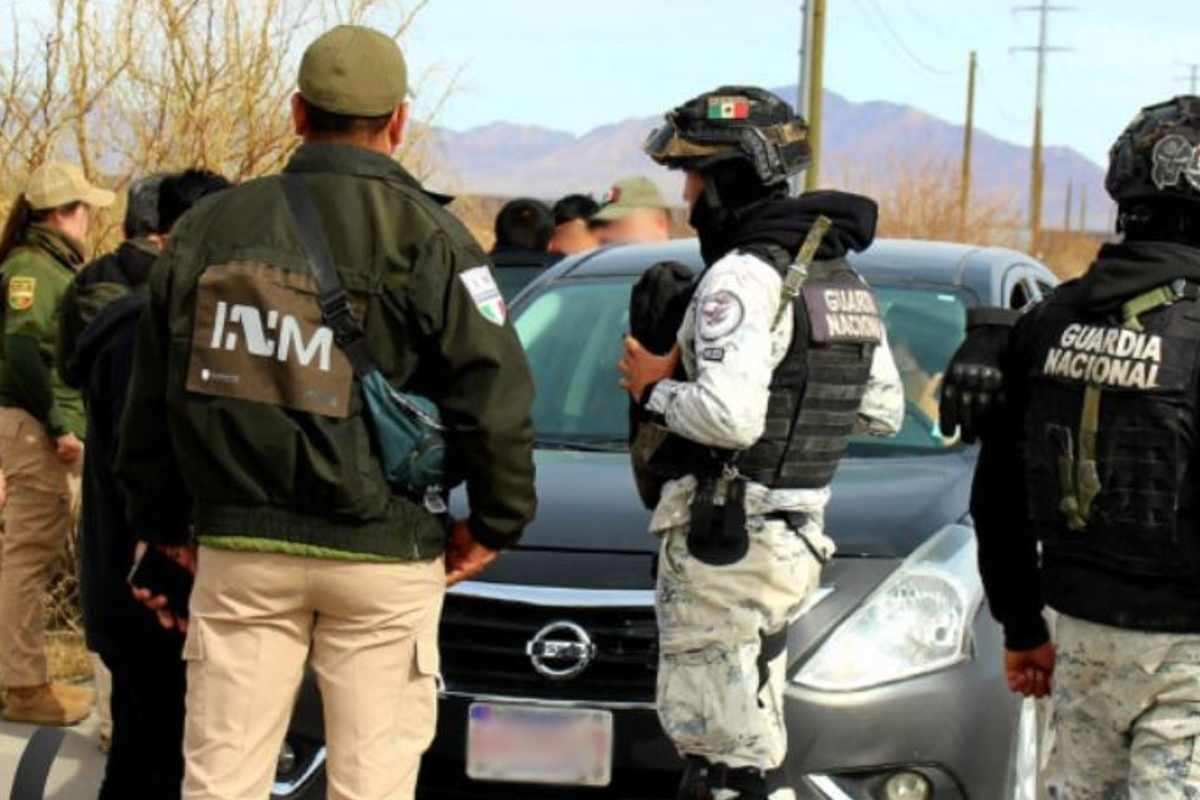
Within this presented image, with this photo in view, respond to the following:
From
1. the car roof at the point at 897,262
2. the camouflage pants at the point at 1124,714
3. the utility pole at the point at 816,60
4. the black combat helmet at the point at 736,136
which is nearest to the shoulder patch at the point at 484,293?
the black combat helmet at the point at 736,136

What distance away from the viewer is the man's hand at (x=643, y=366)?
13.2 ft

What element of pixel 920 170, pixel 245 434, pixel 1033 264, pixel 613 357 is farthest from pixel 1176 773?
pixel 920 170

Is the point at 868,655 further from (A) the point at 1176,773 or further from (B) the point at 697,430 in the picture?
(A) the point at 1176,773

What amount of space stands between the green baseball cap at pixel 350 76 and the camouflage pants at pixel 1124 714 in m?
1.55

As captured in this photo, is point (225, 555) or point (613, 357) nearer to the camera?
point (225, 555)

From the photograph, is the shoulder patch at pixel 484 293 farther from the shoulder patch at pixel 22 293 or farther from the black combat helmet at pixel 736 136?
the shoulder patch at pixel 22 293

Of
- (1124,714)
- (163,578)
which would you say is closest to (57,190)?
(163,578)

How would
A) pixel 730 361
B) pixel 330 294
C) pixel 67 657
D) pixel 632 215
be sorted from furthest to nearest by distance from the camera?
pixel 632 215 → pixel 67 657 → pixel 730 361 → pixel 330 294

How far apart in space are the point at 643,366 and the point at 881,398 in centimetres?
62

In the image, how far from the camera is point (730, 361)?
382 cm

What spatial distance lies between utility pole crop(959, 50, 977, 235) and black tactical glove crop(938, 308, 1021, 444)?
34.1 m

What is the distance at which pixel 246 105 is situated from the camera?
28.6 ft

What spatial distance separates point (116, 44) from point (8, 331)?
2.69 m

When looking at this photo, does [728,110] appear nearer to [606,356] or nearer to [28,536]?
[606,356]
